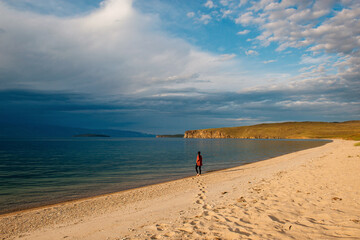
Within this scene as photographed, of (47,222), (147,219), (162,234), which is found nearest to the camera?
(162,234)

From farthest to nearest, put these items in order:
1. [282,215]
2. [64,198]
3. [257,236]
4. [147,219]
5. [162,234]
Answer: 1. [64,198]
2. [147,219]
3. [282,215]
4. [162,234]
5. [257,236]

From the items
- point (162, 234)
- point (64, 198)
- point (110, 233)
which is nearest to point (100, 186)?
point (64, 198)

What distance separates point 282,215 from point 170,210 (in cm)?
491

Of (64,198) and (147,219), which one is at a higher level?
(147,219)

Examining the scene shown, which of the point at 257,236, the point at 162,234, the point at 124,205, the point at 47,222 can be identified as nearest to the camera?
the point at 257,236

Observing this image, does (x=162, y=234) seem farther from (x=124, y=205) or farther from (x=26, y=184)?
(x=26, y=184)

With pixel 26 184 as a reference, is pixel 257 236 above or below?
above

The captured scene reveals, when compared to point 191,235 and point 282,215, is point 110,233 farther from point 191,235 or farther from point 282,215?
point 282,215

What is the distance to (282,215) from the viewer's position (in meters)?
8.59

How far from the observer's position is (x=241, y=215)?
8703mm

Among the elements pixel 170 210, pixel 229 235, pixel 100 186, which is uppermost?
pixel 229 235

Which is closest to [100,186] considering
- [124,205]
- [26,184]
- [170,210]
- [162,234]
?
[26,184]

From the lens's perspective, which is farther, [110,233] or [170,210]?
[170,210]

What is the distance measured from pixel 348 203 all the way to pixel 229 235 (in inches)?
262
